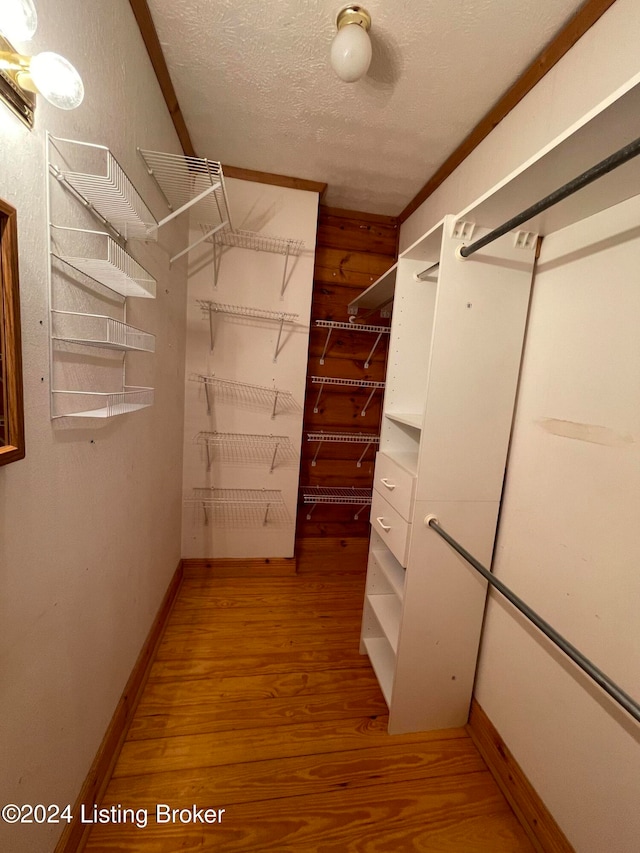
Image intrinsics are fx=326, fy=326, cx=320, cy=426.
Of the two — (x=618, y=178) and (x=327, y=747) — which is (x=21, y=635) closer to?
(x=327, y=747)

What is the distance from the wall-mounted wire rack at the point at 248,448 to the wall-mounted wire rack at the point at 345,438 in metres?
0.21

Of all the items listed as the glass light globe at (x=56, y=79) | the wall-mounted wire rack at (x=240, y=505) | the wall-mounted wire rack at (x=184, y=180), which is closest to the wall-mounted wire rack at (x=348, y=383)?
the wall-mounted wire rack at (x=240, y=505)

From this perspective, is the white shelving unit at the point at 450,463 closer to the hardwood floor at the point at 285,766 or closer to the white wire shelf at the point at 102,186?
the hardwood floor at the point at 285,766

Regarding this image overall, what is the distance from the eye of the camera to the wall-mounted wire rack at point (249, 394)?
2.11m

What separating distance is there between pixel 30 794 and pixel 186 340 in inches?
74.8

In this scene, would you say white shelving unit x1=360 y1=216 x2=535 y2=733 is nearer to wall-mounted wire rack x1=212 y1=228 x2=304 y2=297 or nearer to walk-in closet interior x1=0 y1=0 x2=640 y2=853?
walk-in closet interior x1=0 y1=0 x2=640 y2=853

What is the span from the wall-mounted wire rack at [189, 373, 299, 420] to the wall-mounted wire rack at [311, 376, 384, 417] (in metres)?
0.22

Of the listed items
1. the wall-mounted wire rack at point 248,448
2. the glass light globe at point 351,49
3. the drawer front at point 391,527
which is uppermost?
the glass light globe at point 351,49

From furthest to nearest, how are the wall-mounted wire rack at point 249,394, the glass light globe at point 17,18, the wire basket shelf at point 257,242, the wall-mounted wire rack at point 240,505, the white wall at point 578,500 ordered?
the wall-mounted wire rack at point 240,505 < the wall-mounted wire rack at point 249,394 < the wire basket shelf at point 257,242 < the white wall at point 578,500 < the glass light globe at point 17,18

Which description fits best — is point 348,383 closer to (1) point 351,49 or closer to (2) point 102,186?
(1) point 351,49

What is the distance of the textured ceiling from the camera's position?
41.6 inches

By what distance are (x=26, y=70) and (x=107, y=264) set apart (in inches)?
13.0

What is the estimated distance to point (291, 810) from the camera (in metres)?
1.08

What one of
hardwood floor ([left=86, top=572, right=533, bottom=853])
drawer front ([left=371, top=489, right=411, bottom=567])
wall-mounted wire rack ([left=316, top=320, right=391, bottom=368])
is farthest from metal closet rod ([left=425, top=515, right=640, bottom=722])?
wall-mounted wire rack ([left=316, top=320, right=391, bottom=368])
